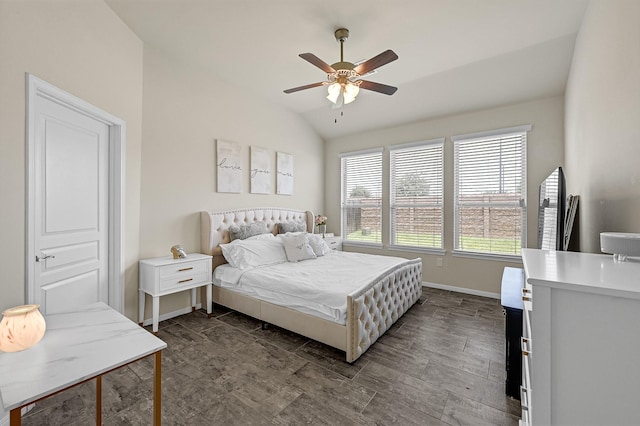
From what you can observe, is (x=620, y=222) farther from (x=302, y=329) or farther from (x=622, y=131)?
(x=302, y=329)

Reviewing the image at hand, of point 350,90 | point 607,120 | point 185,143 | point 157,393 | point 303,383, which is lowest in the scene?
point 303,383

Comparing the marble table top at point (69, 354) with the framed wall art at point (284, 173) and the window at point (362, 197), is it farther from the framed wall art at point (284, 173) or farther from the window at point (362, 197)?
the window at point (362, 197)

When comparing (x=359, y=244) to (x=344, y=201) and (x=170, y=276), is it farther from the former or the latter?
(x=170, y=276)

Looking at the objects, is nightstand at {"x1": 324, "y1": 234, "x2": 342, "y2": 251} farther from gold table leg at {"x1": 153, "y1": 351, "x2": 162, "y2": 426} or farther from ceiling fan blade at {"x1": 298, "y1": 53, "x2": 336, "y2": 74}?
gold table leg at {"x1": 153, "y1": 351, "x2": 162, "y2": 426}

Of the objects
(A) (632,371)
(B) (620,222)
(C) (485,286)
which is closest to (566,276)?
(A) (632,371)

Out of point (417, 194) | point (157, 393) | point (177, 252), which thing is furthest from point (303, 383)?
point (417, 194)

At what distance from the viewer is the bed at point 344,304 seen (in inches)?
91.4

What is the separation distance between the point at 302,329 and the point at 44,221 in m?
2.27

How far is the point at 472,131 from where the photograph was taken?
4.15 m

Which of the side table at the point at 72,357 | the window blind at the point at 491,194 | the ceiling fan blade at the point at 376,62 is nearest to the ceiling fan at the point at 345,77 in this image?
the ceiling fan blade at the point at 376,62

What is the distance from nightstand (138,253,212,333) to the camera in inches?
111

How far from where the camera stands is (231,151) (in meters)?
3.93

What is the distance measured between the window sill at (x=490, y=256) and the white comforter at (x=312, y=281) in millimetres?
1385

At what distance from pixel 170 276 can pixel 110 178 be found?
1164 millimetres
